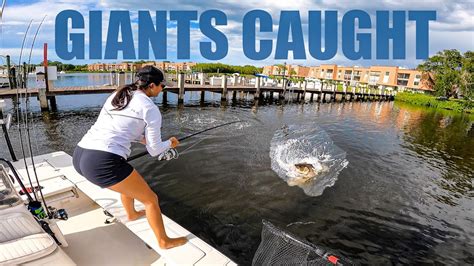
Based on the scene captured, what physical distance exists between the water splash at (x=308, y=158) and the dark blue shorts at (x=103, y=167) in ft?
20.4

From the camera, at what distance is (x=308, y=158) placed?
11297 mm

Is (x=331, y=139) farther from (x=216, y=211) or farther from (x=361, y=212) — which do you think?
(x=216, y=211)

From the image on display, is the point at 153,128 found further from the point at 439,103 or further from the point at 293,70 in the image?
the point at 293,70

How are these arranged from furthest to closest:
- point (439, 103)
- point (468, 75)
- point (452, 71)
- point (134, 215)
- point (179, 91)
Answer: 1. point (452, 71)
2. point (468, 75)
3. point (439, 103)
4. point (179, 91)
5. point (134, 215)

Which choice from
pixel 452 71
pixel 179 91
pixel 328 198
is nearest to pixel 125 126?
pixel 328 198

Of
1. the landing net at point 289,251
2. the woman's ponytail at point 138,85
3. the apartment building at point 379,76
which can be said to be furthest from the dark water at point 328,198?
the apartment building at point 379,76

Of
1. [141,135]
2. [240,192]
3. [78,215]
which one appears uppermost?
[141,135]

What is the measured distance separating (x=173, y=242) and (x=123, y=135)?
126 cm

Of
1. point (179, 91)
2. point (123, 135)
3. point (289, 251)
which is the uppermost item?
point (179, 91)

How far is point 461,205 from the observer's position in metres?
8.66

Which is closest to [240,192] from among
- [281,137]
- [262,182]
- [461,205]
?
[262,182]

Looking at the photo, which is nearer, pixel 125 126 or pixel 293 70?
pixel 125 126

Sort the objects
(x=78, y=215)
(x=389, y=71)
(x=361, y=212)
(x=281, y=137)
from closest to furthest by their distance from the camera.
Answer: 1. (x=78, y=215)
2. (x=361, y=212)
3. (x=281, y=137)
4. (x=389, y=71)

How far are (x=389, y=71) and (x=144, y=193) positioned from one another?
9037 centimetres
